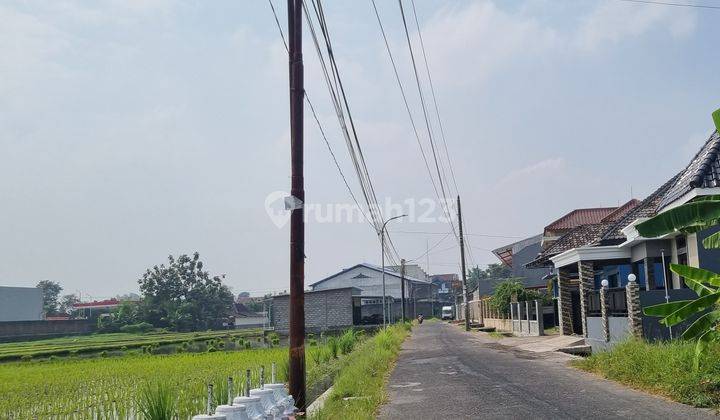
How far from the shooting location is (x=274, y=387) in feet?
26.5

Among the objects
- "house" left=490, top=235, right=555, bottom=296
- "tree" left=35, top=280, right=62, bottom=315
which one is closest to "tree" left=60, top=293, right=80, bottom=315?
"tree" left=35, top=280, right=62, bottom=315

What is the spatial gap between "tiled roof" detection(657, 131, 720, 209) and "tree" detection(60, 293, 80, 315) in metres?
121

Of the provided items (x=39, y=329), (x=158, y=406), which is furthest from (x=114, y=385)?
(x=39, y=329)

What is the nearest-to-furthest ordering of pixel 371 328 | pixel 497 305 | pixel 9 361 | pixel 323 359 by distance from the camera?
1. pixel 323 359
2. pixel 9 361
3. pixel 497 305
4. pixel 371 328

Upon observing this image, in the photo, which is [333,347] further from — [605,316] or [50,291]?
[50,291]

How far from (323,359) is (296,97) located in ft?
48.3

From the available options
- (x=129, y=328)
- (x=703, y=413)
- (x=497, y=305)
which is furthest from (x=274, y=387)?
(x=129, y=328)

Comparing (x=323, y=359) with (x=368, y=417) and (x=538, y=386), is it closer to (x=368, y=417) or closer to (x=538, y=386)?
(x=538, y=386)

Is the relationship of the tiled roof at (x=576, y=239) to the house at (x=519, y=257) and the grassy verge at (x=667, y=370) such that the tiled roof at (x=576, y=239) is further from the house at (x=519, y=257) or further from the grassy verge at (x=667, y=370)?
the house at (x=519, y=257)

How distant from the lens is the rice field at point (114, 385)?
1248cm

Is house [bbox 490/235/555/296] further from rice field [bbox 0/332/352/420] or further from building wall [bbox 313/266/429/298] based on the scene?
rice field [bbox 0/332/352/420]

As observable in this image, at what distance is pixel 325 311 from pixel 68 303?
101391mm

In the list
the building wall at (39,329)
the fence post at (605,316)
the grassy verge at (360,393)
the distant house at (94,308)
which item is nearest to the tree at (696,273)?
the grassy verge at (360,393)

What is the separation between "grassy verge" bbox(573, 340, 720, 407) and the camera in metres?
10.3
